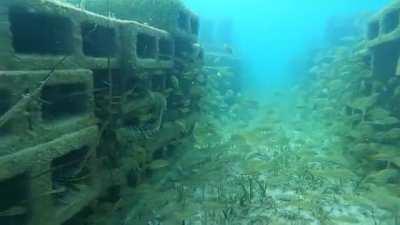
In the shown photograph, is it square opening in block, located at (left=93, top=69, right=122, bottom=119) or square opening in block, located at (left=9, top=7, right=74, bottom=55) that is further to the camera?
square opening in block, located at (left=93, top=69, right=122, bottom=119)

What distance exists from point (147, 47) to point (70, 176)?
3.24 meters

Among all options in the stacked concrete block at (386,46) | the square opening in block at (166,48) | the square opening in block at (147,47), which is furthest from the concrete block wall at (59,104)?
the stacked concrete block at (386,46)

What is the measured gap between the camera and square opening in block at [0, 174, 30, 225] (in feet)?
10.9

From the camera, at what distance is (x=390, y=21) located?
8766 mm

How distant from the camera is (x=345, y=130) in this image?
968cm

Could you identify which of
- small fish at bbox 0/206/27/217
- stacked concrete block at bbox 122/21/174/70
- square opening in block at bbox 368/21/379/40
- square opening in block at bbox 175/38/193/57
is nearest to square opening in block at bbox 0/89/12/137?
small fish at bbox 0/206/27/217

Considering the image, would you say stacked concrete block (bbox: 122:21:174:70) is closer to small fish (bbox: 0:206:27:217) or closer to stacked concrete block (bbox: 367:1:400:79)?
small fish (bbox: 0:206:27:217)

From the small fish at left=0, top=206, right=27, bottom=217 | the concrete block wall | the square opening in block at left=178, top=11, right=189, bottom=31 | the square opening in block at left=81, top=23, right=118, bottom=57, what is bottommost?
the small fish at left=0, top=206, right=27, bottom=217

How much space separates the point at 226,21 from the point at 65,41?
34.1 meters

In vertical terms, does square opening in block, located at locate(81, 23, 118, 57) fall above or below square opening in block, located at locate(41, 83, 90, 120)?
above

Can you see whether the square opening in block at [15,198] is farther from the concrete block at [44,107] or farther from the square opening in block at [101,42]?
the square opening in block at [101,42]

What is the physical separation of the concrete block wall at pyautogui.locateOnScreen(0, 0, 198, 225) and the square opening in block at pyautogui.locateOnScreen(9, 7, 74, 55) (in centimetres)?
1

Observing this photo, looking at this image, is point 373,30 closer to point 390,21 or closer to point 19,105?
point 390,21

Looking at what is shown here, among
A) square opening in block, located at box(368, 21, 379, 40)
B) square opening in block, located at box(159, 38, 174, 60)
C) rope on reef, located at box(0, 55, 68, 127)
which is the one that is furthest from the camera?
square opening in block, located at box(368, 21, 379, 40)
